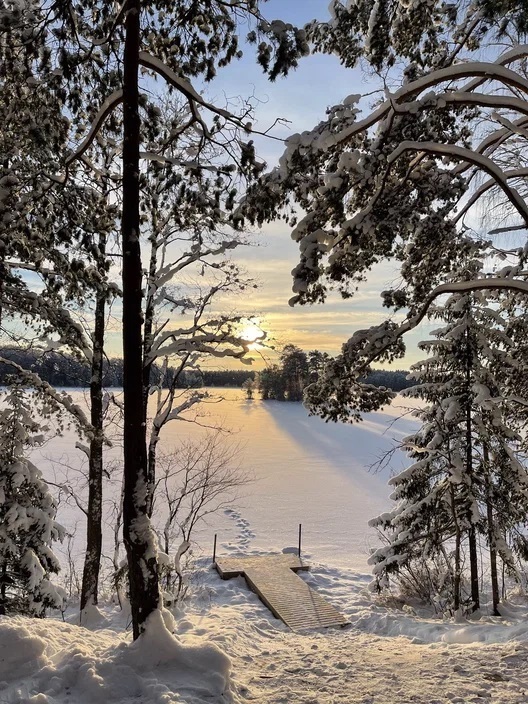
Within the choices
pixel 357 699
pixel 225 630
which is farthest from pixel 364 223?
pixel 225 630

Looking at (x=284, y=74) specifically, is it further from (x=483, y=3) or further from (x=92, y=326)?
(x=92, y=326)

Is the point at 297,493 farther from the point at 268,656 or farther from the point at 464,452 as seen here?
the point at 268,656

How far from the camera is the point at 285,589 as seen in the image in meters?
11.3

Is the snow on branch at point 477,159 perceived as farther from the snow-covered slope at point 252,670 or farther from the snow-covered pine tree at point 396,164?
the snow-covered slope at point 252,670

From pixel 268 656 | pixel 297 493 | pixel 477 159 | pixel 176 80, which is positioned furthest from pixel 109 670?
pixel 297 493

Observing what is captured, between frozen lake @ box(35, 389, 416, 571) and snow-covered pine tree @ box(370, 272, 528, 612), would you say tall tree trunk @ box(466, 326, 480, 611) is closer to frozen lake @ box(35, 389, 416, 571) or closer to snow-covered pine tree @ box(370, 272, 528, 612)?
snow-covered pine tree @ box(370, 272, 528, 612)

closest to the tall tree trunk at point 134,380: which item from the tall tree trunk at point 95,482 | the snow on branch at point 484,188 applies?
the snow on branch at point 484,188

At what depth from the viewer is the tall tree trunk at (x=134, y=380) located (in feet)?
13.7

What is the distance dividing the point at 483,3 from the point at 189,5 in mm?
2688

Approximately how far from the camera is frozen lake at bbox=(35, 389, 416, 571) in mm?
16844

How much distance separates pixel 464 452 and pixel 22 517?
8234 millimetres

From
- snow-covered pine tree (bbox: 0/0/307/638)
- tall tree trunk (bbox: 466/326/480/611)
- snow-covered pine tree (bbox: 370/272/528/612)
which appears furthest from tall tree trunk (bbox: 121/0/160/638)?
tall tree trunk (bbox: 466/326/480/611)

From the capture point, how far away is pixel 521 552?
9.92 metres

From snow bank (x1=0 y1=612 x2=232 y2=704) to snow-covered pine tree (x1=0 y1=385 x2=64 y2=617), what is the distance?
13.4 feet
